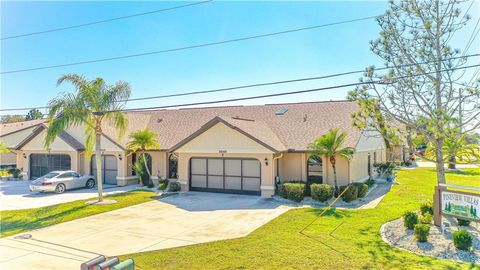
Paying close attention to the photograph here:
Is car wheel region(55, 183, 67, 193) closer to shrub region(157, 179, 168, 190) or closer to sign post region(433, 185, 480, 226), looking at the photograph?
shrub region(157, 179, 168, 190)

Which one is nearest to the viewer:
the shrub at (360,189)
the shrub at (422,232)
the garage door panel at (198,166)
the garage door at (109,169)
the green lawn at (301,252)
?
the green lawn at (301,252)

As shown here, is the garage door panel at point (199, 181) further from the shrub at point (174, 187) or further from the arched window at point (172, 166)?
the arched window at point (172, 166)

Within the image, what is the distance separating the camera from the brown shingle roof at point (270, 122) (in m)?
21.3

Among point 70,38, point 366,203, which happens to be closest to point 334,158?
point 366,203

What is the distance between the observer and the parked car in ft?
72.3

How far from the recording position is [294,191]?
18.3 m

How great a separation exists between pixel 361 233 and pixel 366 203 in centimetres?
634

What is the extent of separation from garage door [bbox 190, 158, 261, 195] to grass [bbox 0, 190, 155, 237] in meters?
3.67

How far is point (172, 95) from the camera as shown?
1742cm

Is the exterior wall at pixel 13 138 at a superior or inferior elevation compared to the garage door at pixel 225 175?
superior

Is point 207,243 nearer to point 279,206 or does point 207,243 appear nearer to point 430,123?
point 279,206

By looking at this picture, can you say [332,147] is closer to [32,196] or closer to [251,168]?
[251,168]

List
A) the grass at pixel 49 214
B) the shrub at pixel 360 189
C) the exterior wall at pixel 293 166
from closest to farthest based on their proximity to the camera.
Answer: the grass at pixel 49 214
the shrub at pixel 360 189
the exterior wall at pixel 293 166

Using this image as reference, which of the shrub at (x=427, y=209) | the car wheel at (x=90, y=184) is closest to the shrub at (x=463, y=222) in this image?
the shrub at (x=427, y=209)
